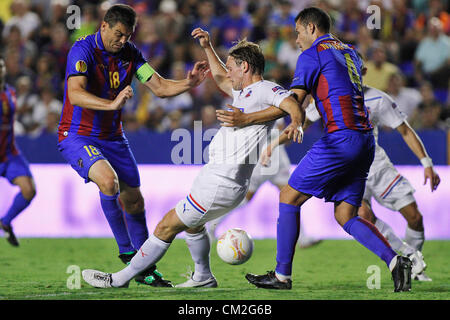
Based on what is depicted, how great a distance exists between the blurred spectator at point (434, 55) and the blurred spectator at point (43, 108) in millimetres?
6175

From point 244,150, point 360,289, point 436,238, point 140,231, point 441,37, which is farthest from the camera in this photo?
point 441,37

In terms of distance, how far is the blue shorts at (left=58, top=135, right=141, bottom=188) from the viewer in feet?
21.6

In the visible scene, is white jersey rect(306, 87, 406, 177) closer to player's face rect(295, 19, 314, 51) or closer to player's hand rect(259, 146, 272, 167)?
player's face rect(295, 19, 314, 51)

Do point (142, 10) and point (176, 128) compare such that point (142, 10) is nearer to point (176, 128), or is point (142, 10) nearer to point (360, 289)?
point (176, 128)

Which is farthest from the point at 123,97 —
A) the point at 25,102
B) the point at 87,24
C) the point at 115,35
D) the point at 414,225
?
the point at 87,24

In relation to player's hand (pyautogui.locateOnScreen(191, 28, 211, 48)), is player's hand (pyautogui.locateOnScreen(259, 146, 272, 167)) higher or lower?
lower

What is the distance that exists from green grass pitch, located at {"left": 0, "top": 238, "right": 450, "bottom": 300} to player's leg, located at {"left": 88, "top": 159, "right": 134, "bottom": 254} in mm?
415

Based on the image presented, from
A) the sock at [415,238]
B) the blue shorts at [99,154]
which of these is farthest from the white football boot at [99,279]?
the sock at [415,238]

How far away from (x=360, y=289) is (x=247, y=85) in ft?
6.48

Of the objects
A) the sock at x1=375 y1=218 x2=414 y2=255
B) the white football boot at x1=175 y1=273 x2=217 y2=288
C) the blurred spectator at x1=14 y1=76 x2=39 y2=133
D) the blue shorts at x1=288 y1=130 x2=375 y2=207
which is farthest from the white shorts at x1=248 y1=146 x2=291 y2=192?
the blurred spectator at x1=14 y1=76 x2=39 y2=133

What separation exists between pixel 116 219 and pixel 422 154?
2.88 m

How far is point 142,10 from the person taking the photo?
49.4 ft

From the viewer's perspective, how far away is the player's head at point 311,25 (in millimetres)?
6145

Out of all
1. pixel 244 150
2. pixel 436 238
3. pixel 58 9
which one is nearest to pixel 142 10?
pixel 58 9
